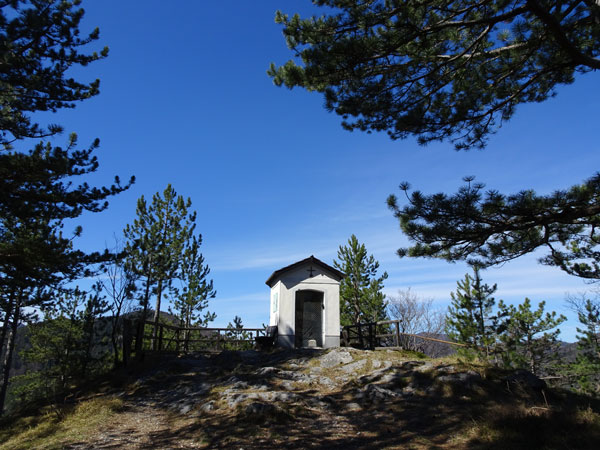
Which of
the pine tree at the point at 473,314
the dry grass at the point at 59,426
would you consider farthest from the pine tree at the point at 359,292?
the dry grass at the point at 59,426

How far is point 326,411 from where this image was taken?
8.50 meters

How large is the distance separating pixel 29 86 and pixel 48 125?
988 millimetres

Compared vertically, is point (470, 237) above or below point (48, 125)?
A: below

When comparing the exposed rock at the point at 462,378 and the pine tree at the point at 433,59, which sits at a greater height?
the pine tree at the point at 433,59

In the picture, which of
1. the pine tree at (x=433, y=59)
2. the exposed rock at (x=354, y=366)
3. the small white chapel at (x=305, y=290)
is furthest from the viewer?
the small white chapel at (x=305, y=290)

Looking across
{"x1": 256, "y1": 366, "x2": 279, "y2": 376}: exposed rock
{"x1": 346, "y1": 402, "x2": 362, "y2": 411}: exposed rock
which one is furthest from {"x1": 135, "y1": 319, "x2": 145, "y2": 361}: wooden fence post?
{"x1": 346, "y1": 402, "x2": 362, "y2": 411}: exposed rock

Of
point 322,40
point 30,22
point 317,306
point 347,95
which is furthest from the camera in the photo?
point 317,306

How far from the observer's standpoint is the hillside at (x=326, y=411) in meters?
6.30

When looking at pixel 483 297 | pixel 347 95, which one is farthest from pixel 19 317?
pixel 483 297

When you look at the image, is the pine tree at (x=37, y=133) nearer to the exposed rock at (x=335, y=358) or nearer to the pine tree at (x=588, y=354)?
the exposed rock at (x=335, y=358)

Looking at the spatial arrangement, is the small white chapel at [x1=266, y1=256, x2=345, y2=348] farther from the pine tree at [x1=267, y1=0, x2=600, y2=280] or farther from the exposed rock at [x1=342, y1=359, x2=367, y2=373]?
the pine tree at [x1=267, y1=0, x2=600, y2=280]

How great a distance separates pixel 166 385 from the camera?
1155 cm

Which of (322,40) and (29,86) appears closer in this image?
(322,40)

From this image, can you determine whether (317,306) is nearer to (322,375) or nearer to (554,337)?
(322,375)
